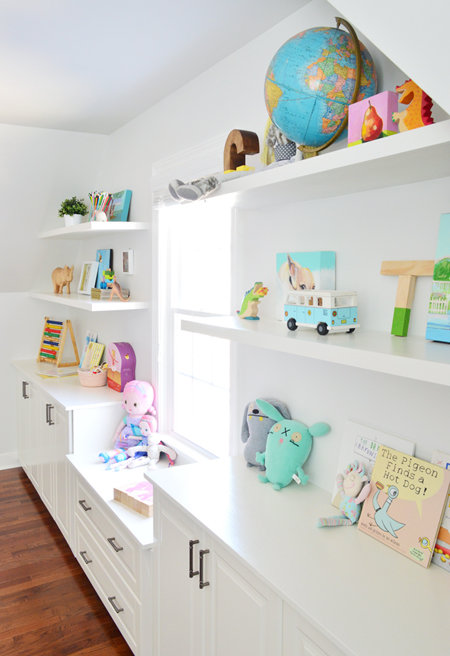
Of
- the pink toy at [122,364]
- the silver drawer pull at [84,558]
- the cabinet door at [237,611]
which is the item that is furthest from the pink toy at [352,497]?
the pink toy at [122,364]

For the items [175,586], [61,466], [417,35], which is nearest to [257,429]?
[175,586]

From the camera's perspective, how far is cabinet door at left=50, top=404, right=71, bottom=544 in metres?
2.73

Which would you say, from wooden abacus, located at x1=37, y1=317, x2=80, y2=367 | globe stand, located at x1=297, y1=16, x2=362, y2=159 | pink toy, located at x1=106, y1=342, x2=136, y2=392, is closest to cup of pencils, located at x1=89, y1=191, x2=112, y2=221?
pink toy, located at x1=106, y1=342, x2=136, y2=392

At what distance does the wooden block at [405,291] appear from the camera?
1.26m

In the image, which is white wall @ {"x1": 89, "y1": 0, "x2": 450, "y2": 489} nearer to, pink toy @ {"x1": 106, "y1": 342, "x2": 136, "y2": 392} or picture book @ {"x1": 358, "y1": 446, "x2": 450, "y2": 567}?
picture book @ {"x1": 358, "y1": 446, "x2": 450, "y2": 567}

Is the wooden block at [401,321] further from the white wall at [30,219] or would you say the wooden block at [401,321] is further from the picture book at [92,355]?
the white wall at [30,219]

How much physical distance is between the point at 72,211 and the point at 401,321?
2666mm

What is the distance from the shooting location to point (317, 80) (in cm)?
120

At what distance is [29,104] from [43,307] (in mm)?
1805

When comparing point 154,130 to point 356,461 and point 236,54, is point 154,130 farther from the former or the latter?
point 356,461

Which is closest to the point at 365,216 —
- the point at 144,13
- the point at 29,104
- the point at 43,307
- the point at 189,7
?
the point at 189,7

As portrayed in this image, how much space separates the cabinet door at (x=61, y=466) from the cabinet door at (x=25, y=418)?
0.56 metres

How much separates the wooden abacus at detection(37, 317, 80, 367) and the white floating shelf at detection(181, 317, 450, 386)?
2.52 meters

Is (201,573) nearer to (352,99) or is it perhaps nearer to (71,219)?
(352,99)
